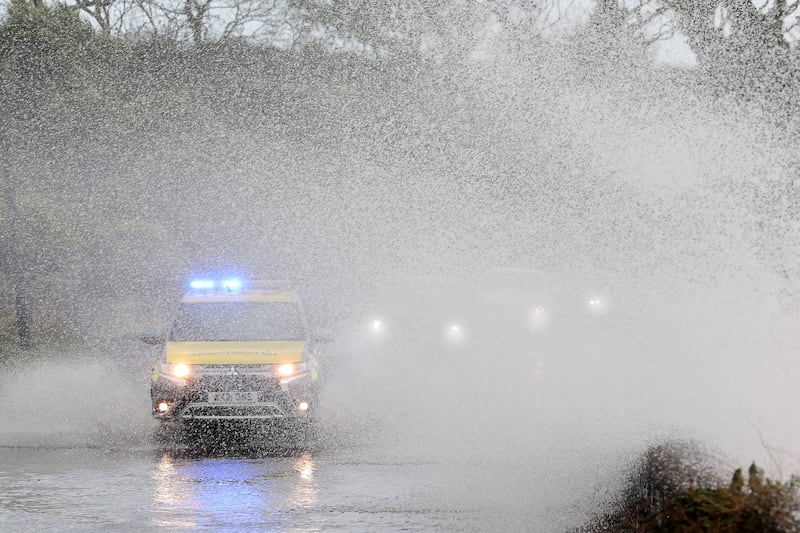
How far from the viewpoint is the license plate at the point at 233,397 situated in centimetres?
1284

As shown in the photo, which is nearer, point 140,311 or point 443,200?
point 140,311

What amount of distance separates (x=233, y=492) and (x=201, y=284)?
15.4 feet

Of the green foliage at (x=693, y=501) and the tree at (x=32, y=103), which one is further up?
the tree at (x=32, y=103)

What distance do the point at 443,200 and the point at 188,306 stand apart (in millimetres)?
24424

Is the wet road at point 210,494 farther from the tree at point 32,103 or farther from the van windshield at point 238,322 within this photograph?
the tree at point 32,103

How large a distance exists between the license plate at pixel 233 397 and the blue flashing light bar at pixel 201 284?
180 centimetres

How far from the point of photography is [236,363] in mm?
12992

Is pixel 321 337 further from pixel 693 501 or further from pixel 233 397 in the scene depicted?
pixel 693 501

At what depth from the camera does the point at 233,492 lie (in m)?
9.94

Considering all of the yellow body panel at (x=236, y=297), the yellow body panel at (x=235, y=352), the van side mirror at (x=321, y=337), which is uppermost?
the yellow body panel at (x=236, y=297)

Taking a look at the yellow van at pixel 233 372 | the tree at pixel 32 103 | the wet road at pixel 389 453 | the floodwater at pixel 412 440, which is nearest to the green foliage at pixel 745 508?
the floodwater at pixel 412 440

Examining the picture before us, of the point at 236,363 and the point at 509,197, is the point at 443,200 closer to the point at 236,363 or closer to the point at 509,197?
the point at 509,197

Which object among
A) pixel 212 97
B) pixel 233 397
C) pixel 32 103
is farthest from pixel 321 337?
pixel 212 97

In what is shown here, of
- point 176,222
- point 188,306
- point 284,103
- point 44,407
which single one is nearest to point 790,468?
point 188,306
